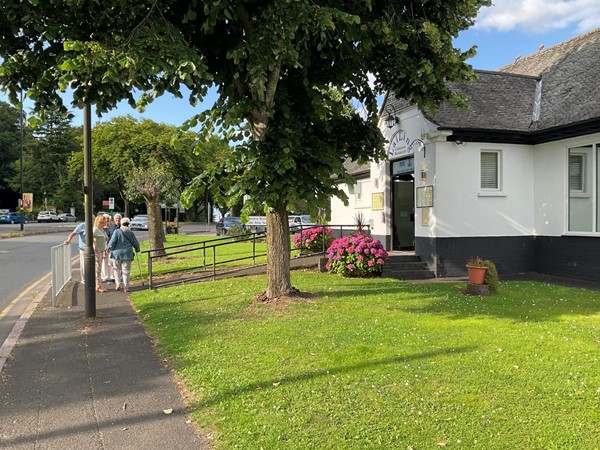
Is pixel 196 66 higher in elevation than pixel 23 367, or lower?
higher

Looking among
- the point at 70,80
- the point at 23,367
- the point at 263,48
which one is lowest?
the point at 23,367

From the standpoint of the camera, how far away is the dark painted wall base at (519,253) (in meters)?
11.6

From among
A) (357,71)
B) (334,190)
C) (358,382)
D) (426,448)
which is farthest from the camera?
(357,71)

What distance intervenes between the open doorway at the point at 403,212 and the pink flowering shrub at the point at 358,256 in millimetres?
3290

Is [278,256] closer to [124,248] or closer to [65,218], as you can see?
[124,248]

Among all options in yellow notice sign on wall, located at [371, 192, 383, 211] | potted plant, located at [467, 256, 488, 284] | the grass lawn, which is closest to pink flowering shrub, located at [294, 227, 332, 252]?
yellow notice sign on wall, located at [371, 192, 383, 211]

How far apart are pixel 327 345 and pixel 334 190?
2679mm

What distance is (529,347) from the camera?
5.84 meters

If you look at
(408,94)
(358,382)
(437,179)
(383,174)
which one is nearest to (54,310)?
(358,382)

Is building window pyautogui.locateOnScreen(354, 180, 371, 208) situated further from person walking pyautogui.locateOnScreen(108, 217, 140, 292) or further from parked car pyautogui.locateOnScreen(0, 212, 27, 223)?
parked car pyautogui.locateOnScreen(0, 212, 27, 223)

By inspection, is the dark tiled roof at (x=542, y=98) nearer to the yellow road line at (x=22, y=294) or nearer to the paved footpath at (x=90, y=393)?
the paved footpath at (x=90, y=393)

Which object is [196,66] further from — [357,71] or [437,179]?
[437,179]

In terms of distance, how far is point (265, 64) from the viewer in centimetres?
663

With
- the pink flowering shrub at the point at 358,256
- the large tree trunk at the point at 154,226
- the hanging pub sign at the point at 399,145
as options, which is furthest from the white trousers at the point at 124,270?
the hanging pub sign at the point at 399,145
